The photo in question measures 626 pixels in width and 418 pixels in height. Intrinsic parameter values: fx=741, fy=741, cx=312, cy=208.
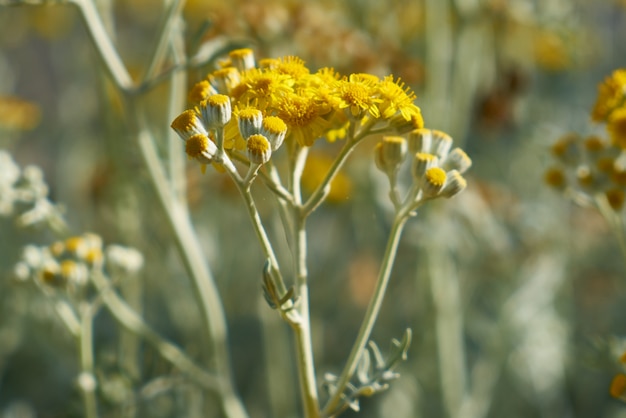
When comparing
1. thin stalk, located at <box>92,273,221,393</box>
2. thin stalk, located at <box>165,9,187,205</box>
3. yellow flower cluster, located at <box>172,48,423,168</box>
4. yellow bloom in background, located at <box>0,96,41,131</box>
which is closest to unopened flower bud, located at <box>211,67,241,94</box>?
yellow flower cluster, located at <box>172,48,423,168</box>

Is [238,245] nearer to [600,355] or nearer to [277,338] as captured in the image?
[277,338]

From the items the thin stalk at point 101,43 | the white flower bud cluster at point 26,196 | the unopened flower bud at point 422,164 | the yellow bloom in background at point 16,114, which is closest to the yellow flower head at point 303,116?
the unopened flower bud at point 422,164

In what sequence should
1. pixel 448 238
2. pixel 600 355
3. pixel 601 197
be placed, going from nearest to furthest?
pixel 600 355, pixel 601 197, pixel 448 238

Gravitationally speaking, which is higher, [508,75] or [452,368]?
[508,75]

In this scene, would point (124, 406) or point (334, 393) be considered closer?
point (334, 393)

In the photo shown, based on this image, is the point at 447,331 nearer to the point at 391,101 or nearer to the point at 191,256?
the point at 191,256

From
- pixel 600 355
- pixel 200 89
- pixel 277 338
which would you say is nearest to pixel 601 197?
pixel 600 355
